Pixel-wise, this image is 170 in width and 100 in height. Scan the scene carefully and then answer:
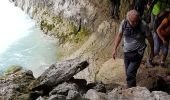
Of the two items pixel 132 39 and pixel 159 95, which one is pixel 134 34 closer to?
pixel 132 39

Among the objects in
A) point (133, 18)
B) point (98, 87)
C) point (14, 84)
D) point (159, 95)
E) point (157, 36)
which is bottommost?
point (159, 95)

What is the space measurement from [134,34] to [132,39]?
141 millimetres

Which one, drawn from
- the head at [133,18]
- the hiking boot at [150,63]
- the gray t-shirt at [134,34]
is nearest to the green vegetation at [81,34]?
the hiking boot at [150,63]

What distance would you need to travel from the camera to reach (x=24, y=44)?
19203 mm

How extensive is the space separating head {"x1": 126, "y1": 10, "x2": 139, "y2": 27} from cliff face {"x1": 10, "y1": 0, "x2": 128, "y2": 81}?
395 centimetres

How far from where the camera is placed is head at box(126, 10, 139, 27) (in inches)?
345

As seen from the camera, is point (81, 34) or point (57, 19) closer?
point (81, 34)

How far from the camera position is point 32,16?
21656 mm

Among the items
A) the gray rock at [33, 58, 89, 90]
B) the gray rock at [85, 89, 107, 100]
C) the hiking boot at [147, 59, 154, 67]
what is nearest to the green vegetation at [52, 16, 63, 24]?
the hiking boot at [147, 59, 154, 67]

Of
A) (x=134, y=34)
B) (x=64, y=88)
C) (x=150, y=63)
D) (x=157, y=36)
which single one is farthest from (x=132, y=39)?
Result: (x=150, y=63)

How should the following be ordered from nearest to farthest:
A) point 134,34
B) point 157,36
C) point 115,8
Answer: point 134,34 → point 157,36 → point 115,8

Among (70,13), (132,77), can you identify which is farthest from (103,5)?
(132,77)

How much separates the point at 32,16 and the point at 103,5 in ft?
20.2

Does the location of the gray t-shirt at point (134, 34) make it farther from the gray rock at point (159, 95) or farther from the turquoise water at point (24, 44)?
the turquoise water at point (24, 44)
